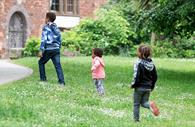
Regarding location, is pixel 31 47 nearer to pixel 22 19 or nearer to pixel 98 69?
pixel 22 19

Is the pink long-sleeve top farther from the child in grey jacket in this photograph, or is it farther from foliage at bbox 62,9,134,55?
foliage at bbox 62,9,134,55

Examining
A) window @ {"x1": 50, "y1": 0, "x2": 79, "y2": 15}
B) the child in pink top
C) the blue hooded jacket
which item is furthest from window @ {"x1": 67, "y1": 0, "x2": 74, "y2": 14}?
the child in pink top

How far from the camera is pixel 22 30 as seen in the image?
38812 mm

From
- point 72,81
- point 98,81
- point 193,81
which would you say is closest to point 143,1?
point 193,81

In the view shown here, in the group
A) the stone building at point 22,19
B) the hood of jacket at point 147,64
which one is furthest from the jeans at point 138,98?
the stone building at point 22,19

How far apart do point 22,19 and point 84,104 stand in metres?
25.7

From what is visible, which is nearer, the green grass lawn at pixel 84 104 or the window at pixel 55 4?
the green grass lawn at pixel 84 104

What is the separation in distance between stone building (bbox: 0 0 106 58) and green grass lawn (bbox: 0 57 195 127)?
55.6 ft

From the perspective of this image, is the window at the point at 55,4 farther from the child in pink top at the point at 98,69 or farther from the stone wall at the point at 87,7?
the child in pink top at the point at 98,69

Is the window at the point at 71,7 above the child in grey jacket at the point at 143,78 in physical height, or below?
above

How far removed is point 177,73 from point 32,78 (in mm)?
7721

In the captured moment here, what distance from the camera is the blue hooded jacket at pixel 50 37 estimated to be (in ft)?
55.5

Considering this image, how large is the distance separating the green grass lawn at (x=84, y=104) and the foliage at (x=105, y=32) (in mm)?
18271

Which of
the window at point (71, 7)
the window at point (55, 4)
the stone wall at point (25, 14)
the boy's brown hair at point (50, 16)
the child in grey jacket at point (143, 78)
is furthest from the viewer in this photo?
the window at point (71, 7)
